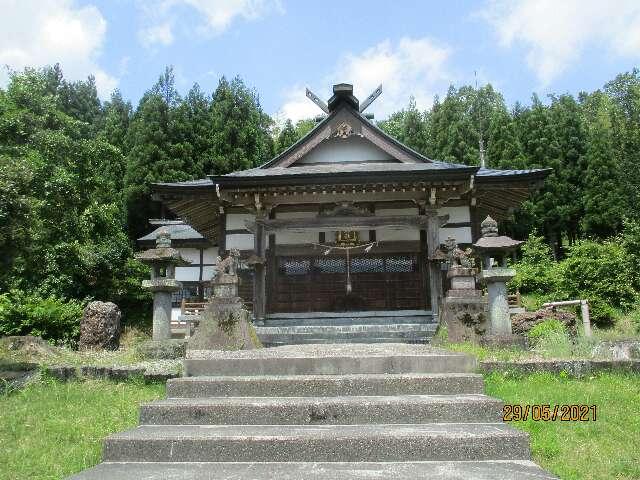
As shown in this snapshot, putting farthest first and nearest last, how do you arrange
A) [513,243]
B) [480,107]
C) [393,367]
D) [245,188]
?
[480,107] < [245,188] < [513,243] < [393,367]

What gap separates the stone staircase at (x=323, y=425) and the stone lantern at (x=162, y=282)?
2706 millimetres

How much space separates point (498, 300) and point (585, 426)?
12.9 feet

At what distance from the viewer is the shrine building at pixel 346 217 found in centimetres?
1202

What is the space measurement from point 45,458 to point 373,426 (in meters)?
3.06

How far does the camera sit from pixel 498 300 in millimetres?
8773

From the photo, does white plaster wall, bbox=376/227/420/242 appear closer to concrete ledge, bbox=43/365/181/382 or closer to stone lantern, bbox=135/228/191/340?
stone lantern, bbox=135/228/191/340

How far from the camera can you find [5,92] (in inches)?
591

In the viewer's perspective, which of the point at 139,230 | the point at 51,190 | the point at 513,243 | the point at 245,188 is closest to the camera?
the point at 513,243

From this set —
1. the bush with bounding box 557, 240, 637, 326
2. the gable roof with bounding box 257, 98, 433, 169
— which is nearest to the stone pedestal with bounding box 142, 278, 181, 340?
the gable roof with bounding box 257, 98, 433, 169

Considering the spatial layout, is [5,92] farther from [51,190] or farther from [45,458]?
[45,458]

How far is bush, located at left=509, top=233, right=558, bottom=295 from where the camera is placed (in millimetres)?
21969

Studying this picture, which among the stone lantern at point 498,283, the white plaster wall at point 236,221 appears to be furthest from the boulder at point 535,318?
the white plaster wall at point 236,221

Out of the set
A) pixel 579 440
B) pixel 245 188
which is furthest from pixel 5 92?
pixel 579 440
